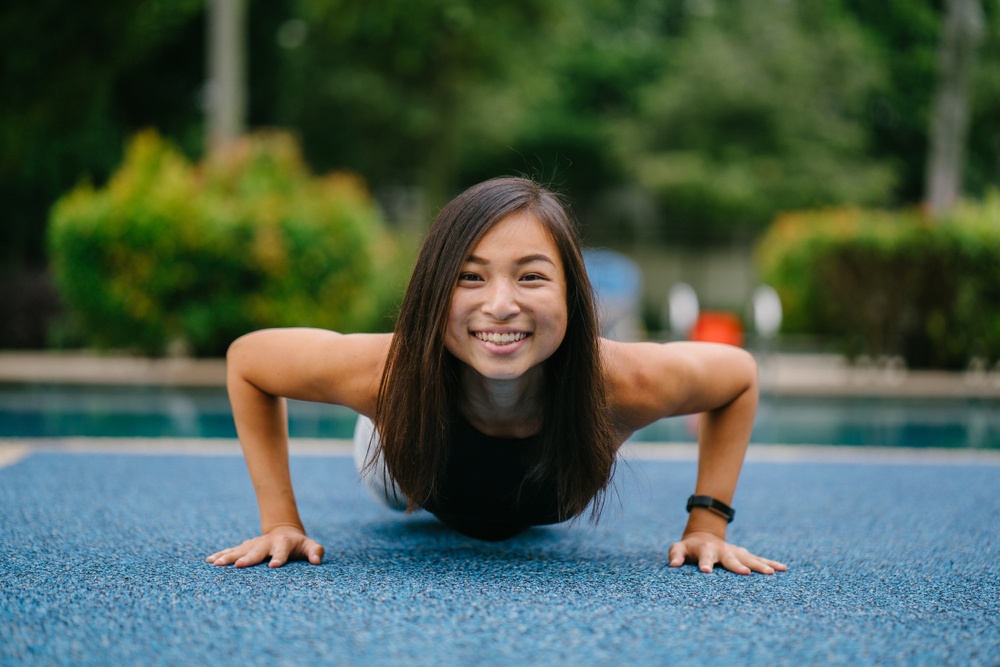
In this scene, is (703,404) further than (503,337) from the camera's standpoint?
Yes

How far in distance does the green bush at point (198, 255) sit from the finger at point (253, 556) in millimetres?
6729

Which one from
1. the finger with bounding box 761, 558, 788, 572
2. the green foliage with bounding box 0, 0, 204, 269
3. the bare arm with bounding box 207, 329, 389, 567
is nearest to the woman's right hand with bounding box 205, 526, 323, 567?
the bare arm with bounding box 207, 329, 389, 567

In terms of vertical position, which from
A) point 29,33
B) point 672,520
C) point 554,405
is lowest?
point 672,520

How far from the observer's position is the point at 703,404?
2.62 m

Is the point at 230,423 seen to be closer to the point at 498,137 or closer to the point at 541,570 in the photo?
the point at 541,570

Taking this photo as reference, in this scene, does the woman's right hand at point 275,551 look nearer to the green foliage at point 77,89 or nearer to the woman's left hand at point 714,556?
the woman's left hand at point 714,556

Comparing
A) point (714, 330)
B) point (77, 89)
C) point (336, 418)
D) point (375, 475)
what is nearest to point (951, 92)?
point (714, 330)

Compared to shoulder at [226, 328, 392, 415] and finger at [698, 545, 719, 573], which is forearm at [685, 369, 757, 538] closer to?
finger at [698, 545, 719, 573]

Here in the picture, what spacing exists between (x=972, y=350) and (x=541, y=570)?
8.58m

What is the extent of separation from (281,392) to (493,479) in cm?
72

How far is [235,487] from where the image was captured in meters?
3.98

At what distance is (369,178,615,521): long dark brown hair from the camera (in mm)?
2207

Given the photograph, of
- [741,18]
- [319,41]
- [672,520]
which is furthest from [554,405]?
[741,18]

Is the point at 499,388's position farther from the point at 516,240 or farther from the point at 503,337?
the point at 516,240
